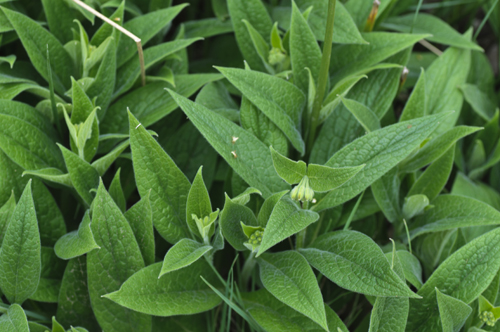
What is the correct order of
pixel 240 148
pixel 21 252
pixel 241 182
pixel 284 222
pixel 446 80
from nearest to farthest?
pixel 284 222
pixel 21 252
pixel 240 148
pixel 241 182
pixel 446 80

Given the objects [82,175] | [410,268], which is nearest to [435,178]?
[410,268]

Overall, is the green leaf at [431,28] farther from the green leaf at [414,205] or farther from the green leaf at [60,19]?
the green leaf at [60,19]

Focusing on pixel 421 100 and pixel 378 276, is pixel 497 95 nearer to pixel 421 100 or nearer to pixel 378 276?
pixel 421 100

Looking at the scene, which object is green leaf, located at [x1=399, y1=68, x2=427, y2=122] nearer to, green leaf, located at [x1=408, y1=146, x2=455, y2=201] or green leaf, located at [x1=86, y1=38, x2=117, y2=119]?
green leaf, located at [x1=408, y1=146, x2=455, y2=201]

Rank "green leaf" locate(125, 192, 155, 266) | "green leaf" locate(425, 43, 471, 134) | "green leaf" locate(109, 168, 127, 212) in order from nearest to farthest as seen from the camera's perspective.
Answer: "green leaf" locate(125, 192, 155, 266)
"green leaf" locate(109, 168, 127, 212)
"green leaf" locate(425, 43, 471, 134)

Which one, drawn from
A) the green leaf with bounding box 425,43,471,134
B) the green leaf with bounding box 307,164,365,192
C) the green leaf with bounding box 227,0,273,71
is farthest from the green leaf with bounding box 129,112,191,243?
the green leaf with bounding box 425,43,471,134

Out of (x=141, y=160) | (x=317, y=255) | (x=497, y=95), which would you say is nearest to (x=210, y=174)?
(x=141, y=160)

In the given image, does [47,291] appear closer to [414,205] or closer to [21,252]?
[21,252]
